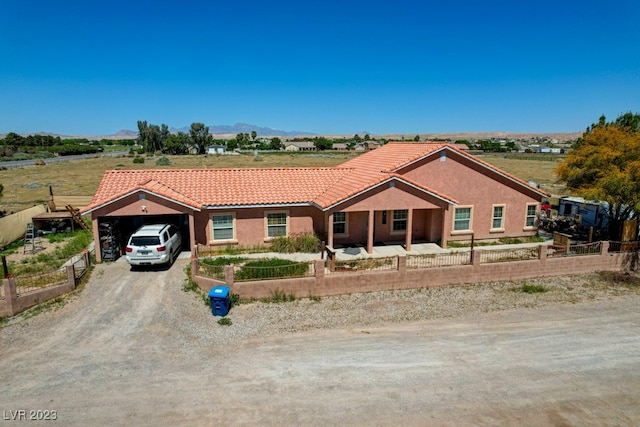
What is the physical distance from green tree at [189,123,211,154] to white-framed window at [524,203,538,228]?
101 meters

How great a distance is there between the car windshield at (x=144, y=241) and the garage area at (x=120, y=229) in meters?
2.34

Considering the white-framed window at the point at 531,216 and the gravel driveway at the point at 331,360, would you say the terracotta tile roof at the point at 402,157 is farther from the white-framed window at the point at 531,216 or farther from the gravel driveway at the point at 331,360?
the gravel driveway at the point at 331,360

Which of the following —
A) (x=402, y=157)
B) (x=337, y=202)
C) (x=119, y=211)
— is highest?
(x=402, y=157)

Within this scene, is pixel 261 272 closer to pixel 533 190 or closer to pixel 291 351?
pixel 291 351

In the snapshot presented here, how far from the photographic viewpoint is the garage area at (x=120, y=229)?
18.6m

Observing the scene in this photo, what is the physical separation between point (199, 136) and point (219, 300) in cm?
10555

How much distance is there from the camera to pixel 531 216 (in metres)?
23.5

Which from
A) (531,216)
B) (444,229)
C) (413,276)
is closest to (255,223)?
(413,276)

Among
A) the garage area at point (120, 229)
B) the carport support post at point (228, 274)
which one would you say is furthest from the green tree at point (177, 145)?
the carport support post at point (228, 274)

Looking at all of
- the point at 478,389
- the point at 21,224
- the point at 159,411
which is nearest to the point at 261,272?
the point at 159,411

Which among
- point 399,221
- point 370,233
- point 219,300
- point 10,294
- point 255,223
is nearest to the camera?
point 10,294

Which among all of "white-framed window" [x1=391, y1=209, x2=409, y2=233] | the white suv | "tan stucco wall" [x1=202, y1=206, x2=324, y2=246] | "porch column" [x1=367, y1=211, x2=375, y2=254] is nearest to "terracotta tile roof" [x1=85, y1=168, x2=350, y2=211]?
"tan stucco wall" [x1=202, y1=206, x2=324, y2=246]

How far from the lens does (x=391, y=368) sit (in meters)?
10.9

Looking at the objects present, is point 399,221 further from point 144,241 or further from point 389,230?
point 144,241
